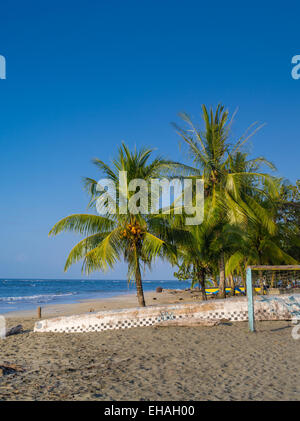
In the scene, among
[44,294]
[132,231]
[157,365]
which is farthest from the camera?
[44,294]

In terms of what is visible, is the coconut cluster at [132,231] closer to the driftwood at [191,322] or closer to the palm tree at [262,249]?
the driftwood at [191,322]

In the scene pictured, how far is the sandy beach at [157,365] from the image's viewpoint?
4926 millimetres

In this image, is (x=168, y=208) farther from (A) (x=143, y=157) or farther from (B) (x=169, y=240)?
(A) (x=143, y=157)

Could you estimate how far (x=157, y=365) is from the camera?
21.1ft

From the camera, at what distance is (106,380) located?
18.2 feet

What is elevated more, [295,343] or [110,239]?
[110,239]

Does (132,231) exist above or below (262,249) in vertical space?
above

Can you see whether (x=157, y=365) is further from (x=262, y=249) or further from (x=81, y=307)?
(x=81, y=307)

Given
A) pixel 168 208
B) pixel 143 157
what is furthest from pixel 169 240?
pixel 143 157

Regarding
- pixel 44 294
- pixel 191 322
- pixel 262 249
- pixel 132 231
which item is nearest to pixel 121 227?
pixel 132 231

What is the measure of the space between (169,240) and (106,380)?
8007 mm

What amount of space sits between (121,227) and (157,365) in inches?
272

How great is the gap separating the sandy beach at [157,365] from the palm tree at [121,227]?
3169mm
